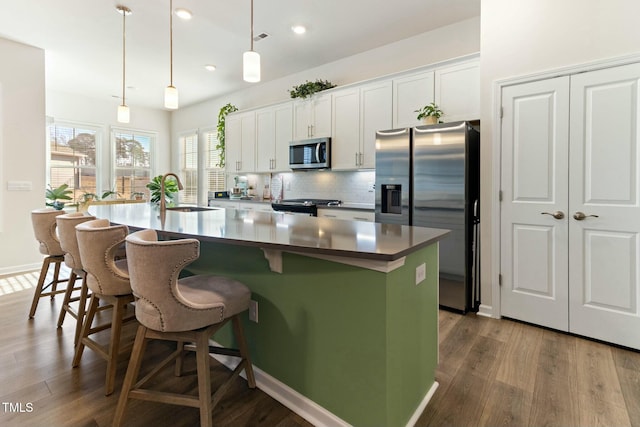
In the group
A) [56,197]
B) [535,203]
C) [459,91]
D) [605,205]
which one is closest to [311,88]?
[459,91]

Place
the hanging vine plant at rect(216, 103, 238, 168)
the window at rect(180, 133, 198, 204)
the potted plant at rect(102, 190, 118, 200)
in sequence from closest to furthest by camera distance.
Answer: the hanging vine plant at rect(216, 103, 238, 168) → the potted plant at rect(102, 190, 118, 200) → the window at rect(180, 133, 198, 204)

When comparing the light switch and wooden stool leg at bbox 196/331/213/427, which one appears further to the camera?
the light switch

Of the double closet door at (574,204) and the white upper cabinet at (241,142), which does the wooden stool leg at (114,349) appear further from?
the white upper cabinet at (241,142)

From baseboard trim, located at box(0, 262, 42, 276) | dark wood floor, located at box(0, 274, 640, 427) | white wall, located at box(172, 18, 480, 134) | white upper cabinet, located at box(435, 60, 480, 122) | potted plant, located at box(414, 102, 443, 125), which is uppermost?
white wall, located at box(172, 18, 480, 134)

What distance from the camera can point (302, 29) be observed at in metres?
3.79

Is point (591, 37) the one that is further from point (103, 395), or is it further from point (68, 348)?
point (68, 348)

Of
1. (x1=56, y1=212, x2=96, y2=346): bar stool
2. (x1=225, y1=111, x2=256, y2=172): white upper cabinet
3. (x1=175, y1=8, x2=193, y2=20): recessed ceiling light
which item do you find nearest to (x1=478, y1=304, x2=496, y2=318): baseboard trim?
(x1=56, y1=212, x2=96, y2=346): bar stool

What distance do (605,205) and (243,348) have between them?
277cm

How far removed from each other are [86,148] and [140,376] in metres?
6.12

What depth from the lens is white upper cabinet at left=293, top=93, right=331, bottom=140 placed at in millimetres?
4527

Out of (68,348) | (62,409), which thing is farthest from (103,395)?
(68,348)

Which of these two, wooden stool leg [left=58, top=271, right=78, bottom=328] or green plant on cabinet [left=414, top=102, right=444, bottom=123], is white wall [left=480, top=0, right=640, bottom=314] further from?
wooden stool leg [left=58, top=271, right=78, bottom=328]

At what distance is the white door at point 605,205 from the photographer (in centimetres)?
234

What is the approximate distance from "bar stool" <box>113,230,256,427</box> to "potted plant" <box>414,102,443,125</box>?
267 cm
